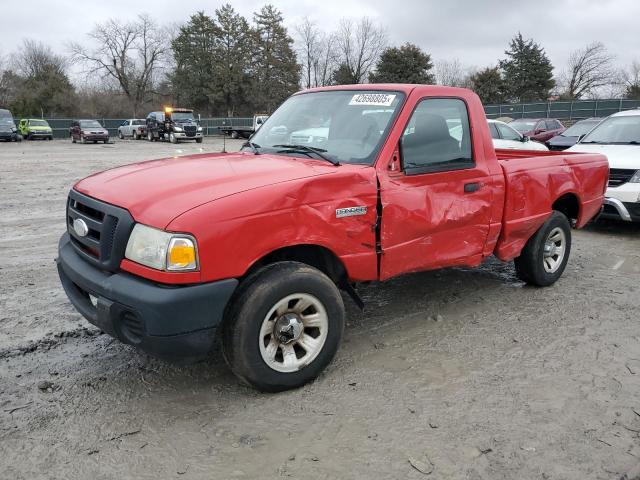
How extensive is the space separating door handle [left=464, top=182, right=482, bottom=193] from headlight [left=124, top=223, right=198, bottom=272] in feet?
7.60

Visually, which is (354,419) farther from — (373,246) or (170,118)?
(170,118)

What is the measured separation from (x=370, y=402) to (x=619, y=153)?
704 cm

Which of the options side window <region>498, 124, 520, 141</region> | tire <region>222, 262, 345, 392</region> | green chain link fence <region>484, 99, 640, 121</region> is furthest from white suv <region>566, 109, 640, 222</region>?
green chain link fence <region>484, 99, 640, 121</region>

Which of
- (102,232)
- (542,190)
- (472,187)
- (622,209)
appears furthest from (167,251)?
(622,209)

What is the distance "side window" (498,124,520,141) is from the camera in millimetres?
13445

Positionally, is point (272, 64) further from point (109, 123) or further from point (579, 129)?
point (579, 129)

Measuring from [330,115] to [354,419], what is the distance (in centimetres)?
232

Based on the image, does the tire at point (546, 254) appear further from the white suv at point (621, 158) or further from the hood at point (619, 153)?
the hood at point (619, 153)

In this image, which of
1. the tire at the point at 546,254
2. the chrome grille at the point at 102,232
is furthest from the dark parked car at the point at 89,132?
the tire at the point at 546,254

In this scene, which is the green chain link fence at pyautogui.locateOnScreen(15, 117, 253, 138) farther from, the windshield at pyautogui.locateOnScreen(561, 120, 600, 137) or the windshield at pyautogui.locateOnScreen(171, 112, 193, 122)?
the windshield at pyautogui.locateOnScreen(561, 120, 600, 137)

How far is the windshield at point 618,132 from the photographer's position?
8.80 meters

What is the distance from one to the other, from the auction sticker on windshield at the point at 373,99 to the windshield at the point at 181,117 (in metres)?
32.4

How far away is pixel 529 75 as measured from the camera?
194 feet

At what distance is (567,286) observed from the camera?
550 centimetres
